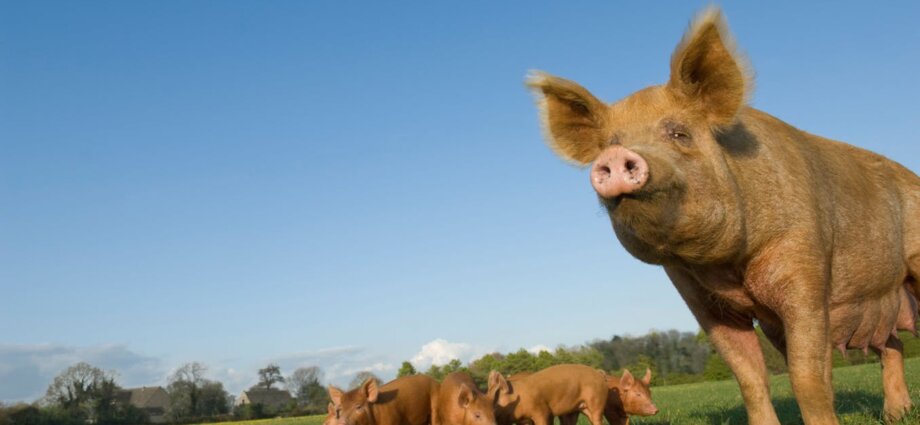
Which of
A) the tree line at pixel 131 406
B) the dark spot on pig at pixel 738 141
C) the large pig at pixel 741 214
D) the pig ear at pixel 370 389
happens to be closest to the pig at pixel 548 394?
the pig ear at pixel 370 389

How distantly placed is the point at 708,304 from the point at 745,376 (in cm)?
52

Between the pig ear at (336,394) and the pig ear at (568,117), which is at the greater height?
the pig ear at (568,117)

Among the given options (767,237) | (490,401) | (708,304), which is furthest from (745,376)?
(490,401)

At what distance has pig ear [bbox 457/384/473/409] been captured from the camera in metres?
7.24

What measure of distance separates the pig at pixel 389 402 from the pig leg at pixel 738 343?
2.95 m

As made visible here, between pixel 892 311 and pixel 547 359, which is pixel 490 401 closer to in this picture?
pixel 892 311

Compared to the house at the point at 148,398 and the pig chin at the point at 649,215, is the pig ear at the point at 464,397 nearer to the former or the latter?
the pig chin at the point at 649,215

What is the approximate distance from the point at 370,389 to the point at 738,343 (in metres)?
3.19

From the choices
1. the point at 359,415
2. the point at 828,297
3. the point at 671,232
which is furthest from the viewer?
the point at 359,415

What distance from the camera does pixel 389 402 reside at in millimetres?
7309

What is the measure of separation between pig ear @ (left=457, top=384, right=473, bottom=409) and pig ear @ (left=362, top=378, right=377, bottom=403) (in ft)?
2.51

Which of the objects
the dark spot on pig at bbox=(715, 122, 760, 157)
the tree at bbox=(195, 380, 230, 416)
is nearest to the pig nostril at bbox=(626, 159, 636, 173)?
the dark spot on pig at bbox=(715, 122, 760, 157)

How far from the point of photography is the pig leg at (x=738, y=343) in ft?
17.3

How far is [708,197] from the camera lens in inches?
171
